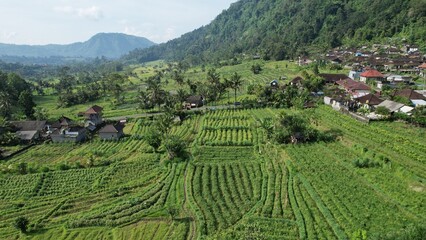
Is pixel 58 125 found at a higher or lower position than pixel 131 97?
higher

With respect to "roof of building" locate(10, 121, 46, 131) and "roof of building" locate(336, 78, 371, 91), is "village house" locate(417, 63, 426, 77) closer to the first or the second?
"roof of building" locate(336, 78, 371, 91)

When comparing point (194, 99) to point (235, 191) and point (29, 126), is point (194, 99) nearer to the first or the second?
point (29, 126)

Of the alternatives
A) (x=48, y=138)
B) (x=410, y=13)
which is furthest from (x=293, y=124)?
(x=410, y=13)

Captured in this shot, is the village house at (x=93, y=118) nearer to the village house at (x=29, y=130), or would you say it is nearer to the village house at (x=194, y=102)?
the village house at (x=29, y=130)

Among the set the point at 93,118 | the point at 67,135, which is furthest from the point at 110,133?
the point at 93,118

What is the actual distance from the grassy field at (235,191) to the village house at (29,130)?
9.29m

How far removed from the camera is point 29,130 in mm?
61281

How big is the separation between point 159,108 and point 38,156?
112ft

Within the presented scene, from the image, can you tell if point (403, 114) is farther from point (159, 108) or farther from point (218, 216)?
point (159, 108)

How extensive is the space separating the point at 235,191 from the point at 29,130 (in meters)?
48.6

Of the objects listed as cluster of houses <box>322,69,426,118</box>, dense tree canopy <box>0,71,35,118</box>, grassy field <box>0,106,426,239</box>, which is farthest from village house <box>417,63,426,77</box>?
dense tree canopy <box>0,71,35,118</box>

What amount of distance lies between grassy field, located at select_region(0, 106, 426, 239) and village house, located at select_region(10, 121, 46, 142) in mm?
9290

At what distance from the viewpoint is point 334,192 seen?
3131 cm

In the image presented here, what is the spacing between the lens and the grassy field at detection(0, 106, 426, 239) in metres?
27.2
